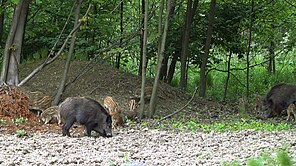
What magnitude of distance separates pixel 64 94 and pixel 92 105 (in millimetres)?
3862

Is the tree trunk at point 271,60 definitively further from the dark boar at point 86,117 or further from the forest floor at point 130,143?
the dark boar at point 86,117

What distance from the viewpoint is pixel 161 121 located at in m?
11.2

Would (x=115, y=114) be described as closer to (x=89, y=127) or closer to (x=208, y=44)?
(x=89, y=127)

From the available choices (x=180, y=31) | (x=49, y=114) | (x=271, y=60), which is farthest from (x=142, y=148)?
(x=271, y=60)

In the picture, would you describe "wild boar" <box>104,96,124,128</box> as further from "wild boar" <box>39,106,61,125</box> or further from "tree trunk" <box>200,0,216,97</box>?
"tree trunk" <box>200,0,216,97</box>

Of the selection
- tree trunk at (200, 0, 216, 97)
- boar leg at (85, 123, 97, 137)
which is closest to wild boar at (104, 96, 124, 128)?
boar leg at (85, 123, 97, 137)

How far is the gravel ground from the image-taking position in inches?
225

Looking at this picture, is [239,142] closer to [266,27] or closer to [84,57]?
[84,57]

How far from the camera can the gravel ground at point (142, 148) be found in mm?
5711

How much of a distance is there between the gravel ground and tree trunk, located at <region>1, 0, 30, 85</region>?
346cm

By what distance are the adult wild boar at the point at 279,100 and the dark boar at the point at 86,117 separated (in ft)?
19.2

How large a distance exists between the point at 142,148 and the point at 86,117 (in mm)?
2207

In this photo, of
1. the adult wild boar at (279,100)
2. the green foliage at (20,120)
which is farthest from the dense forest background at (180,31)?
the green foliage at (20,120)

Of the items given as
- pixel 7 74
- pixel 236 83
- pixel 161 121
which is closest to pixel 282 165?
pixel 161 121
